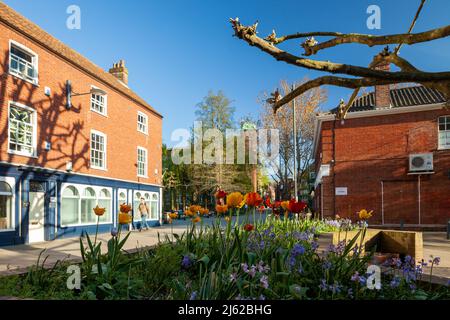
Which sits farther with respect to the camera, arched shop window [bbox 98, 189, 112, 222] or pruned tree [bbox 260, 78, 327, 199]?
pruned tree [bbox 260, 78, 327, 199]

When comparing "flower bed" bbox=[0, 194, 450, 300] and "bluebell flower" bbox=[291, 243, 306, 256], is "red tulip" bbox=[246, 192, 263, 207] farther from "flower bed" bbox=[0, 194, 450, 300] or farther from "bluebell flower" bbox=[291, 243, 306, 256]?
"bluebell flower" bbox=[291, 243, 306, 256]

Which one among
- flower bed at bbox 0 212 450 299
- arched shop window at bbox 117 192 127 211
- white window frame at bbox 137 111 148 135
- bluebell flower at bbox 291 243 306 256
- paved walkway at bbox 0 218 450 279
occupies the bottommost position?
paved walkway at bbox 0 218 450 279

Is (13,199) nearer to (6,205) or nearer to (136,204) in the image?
(6,205)

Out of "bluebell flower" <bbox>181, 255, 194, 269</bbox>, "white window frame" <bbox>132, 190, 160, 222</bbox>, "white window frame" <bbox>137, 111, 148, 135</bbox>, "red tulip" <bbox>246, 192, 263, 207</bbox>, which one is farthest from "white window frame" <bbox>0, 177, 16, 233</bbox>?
"red tulip" <bbox>246, 192, 263, 207</bbox>

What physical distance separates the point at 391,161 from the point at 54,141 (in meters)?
18.2

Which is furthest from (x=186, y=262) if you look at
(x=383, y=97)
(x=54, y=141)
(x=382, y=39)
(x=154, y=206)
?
(x=154, y=206)

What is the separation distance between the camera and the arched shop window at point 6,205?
13.8 m

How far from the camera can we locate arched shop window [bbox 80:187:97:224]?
18.8 m

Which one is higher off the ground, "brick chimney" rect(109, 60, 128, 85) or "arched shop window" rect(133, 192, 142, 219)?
"brick chimney" rect(109, 60, 128, 85)

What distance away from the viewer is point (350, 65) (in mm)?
2504

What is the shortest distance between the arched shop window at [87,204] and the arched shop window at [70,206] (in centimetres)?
43

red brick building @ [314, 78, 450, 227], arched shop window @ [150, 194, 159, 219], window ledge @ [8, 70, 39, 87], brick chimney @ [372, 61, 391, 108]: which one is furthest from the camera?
arched shop window @ [150, 194, 159, 219]
